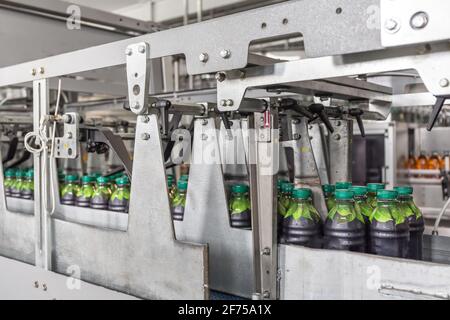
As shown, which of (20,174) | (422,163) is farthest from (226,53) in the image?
(422,163)

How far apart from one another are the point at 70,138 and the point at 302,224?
2.40 feet

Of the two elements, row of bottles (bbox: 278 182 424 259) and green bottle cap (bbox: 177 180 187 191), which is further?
green bottle cap (bbox: 177 180 187 191)

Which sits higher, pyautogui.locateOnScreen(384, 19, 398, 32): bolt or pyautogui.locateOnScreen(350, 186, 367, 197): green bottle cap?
pyautogui.locateOnScreen(384, 19, 398, 32): bolt

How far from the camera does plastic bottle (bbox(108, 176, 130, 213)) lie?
157 cm

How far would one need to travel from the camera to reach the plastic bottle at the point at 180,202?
144 centimetres

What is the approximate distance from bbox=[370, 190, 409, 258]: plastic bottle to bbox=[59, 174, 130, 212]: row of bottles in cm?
82

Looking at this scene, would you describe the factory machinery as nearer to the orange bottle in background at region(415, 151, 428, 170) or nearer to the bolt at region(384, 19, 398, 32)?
the bolt at region(384, 19, 398, 32)

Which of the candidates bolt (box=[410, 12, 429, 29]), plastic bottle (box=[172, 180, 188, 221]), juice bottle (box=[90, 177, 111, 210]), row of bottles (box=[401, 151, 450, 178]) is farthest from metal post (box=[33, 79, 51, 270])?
row of bottles (box=[401, 151, 450, 178])

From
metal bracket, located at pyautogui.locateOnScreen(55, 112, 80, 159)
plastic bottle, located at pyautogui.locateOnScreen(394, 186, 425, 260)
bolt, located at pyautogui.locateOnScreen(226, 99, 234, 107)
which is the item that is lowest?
plastic bottle, located at pyautogui.locateOnScreen(394, 186, 425, 260)

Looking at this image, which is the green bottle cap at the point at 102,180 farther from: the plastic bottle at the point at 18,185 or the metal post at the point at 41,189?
the plastic bottle at the point at 18,185

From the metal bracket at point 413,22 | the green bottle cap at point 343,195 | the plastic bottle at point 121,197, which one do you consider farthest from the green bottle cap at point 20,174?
the metal bracket at point 413,22

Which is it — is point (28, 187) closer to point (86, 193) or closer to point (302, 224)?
point (86, 193)

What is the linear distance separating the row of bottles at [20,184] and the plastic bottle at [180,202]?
821 mm

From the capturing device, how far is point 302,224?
1.14m
